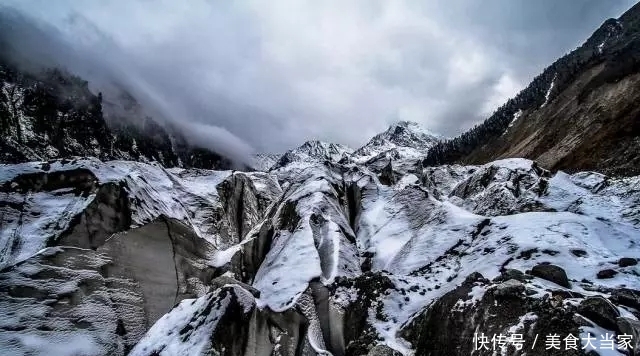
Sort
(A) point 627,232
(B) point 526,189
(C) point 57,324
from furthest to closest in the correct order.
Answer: (B) point 526,189 < (A) point 627,232 < (C) point 57,324

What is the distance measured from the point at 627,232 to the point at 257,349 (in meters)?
15.5

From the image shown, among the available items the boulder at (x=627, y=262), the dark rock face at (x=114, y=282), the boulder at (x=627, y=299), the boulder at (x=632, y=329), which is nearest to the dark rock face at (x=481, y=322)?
the boulder at (x=632, y=329)

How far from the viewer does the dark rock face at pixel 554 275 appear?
13843 millimetres

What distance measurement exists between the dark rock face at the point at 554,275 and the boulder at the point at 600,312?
2.94 meters

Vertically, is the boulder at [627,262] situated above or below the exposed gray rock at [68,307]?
above

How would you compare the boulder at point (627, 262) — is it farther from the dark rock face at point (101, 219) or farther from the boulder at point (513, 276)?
the dark rock face at point (101, 219)

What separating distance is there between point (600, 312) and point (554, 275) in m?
3.42

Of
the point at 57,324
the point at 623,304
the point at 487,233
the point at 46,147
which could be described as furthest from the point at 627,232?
the point at 46,147

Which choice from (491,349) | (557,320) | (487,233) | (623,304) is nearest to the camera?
(557,320)

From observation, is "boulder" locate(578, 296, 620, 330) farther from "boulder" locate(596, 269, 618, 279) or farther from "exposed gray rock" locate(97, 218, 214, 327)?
"exposed gray rock" locate(97, 218, 214, 327)

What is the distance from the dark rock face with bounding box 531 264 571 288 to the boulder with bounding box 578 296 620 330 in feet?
9.64

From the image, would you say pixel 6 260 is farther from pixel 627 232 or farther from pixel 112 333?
pixel 627 232

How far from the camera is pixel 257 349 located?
15.1 metres

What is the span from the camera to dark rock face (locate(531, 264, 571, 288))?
13.8 metres
